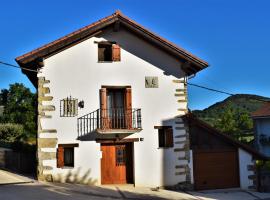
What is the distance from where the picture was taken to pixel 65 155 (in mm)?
16312

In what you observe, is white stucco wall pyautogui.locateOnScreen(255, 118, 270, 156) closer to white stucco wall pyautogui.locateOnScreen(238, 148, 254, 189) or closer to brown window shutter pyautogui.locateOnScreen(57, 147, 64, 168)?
white stucco wall pyautogui.locateOnScreen(238, 148, 254, 189)

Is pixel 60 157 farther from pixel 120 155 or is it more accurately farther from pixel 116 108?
pixel 116 108

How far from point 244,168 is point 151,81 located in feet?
20.7

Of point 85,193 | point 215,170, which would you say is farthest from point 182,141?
point 85,193

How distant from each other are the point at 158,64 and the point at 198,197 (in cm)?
628

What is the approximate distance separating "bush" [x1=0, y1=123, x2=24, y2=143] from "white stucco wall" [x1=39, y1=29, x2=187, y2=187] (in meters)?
13.1

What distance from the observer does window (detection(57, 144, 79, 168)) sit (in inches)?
629

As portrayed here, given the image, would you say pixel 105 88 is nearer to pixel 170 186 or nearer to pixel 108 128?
pixel 108 128

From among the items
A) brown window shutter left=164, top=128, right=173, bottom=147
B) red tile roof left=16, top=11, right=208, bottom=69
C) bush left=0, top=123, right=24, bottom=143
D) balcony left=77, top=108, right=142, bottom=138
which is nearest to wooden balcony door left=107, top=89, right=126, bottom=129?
balcony left=77, top=108, right=142, bottom=138

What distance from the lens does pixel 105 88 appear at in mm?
16812

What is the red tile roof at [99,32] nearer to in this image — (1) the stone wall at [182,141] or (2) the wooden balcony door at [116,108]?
(1) the stone wall at [182,141]

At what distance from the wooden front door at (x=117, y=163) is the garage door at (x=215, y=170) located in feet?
10.4

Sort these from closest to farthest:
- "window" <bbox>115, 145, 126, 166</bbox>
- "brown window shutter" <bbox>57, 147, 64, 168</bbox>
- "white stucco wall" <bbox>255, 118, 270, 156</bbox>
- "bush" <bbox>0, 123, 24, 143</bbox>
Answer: "brown window shutter" <bbox>57, 147, 64, 168</bbox>, "window" <bbox>115, 145, 126, 166</bbox>, "bush" <bbox>0, 123, 24, 143</bbox>, "white stucco wall" <bbox>255, 118, 270, 156</bbox>

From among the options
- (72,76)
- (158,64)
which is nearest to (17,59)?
(72,76)
